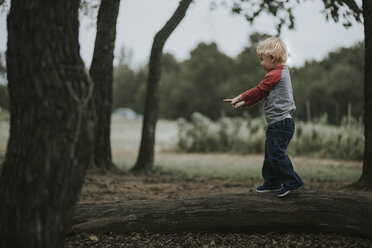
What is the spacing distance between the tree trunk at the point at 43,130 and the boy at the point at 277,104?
187 cm

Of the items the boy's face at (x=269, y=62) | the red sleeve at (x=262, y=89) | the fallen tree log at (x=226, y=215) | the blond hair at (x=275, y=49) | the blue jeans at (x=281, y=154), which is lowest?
the fallen tree log at (x=226, y=215)

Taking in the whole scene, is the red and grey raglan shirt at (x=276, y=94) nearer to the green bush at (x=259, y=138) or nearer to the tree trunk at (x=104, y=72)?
the tree trunk at (x=104, y=72)

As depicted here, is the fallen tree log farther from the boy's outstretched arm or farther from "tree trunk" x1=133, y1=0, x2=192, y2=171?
"tree trunk" x1=133, y1=0, x2=192, y2=171

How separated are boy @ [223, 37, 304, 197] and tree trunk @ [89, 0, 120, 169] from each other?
397cm

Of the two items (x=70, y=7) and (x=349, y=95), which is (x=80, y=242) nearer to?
(x=70, y=7)

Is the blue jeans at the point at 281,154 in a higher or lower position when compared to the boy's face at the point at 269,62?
lower

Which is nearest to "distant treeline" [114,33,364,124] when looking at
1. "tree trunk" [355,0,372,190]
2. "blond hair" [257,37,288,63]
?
"tree trunk" [355,0,372,190]

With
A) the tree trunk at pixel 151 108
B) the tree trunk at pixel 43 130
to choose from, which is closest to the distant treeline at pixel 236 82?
the tree trunk at pixel 151 108

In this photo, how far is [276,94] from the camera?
3680 millimetres

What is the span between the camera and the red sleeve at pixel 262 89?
3.59m

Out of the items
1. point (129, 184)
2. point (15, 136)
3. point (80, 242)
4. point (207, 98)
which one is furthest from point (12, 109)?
point (207, 98)

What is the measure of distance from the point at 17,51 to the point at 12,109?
35 centimetres

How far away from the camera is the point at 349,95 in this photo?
85.6ft

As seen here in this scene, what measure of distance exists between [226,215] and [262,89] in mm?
1300
